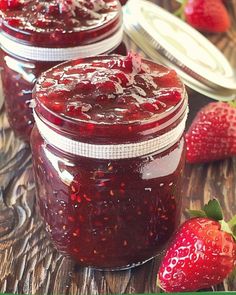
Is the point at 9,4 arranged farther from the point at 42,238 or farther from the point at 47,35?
the point at 42,238

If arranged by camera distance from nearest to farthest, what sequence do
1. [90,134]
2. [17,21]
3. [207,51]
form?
[90,134]
[17,21]
[207,51]

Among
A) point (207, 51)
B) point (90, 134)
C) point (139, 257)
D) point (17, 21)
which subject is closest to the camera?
point (90, 134)

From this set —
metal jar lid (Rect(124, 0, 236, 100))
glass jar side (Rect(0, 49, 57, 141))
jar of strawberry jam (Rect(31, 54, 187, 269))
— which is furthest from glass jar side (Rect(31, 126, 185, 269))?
metal jar lid (Rect(124, 0, 236, 100))

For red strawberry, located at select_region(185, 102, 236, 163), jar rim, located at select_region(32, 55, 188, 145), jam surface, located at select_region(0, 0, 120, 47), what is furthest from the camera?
red strawberry, located at select_region(185, 102, 236, 163)

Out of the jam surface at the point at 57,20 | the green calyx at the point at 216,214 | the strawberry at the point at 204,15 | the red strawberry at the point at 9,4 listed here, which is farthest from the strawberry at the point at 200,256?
the strawberry at the point at 204,15

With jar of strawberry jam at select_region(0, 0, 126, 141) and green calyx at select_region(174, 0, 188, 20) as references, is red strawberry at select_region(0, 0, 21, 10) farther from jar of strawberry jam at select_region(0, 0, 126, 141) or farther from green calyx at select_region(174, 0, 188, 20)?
green calyx at select_region(174, 0, 188, 20)

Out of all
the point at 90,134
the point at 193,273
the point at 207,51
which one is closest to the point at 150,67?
the point at 90,134

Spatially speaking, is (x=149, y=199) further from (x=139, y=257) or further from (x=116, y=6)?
(x=116, y=6)

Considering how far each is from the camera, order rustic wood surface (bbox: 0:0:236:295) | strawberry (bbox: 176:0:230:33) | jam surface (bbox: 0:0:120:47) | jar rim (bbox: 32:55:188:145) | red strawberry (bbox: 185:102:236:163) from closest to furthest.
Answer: jar rim (bbox: 32:55:188:145), rustic wood surface (bbox: 0:0:236:295), jam surface (bbox: 0:0:120:47), red strawberry (bbox: 185:102:236:163), strawberry (bbox: 176:0:230:33)
